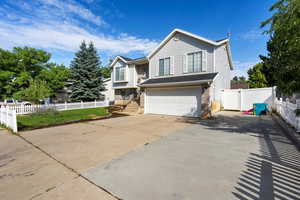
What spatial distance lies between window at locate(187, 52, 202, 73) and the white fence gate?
420cm

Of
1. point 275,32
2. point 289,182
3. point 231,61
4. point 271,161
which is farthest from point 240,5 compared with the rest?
point 289,182

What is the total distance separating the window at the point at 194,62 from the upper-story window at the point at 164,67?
1912 millimetres

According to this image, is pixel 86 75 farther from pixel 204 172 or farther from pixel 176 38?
pixel 204 172

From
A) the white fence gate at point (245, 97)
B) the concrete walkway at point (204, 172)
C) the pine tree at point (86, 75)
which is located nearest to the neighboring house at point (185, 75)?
the white fence gate at point (245, 97)

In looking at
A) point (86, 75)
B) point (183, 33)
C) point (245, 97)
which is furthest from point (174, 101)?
point (86, 75)

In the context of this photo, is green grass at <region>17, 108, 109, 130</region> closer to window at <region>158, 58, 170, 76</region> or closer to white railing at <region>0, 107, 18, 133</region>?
white railing at <region>0, 107, 18, 133</region>

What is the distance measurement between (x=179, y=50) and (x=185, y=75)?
240cm

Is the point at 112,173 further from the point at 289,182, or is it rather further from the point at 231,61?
the point at 231,61

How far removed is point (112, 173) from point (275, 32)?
240 inches

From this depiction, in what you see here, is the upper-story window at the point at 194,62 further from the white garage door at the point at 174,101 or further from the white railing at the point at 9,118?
the white railing at the point at 9,118

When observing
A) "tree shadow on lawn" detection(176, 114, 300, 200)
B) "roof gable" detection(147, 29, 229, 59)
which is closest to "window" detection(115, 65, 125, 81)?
"roof gable" detection(147, 29, 229, 59)

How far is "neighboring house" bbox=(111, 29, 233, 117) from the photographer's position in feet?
34.3

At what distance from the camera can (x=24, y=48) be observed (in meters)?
19.2

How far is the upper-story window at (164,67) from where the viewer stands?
42.9ft
